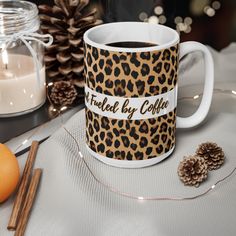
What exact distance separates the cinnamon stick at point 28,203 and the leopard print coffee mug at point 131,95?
0.08 metres

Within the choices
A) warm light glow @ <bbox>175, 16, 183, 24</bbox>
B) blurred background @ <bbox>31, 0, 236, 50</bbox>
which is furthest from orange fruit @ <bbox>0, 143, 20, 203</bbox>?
warm light glow @ <bbox>175, 16, 183, 24</bbox>

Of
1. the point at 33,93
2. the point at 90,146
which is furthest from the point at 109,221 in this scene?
the point at 33,93

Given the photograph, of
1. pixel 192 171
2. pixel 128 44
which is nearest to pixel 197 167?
pixel 192 171

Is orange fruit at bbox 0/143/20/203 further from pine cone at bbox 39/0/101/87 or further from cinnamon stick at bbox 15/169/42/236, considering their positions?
pine cone at bbox 39/0/101/87

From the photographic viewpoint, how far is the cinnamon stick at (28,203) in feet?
1.68

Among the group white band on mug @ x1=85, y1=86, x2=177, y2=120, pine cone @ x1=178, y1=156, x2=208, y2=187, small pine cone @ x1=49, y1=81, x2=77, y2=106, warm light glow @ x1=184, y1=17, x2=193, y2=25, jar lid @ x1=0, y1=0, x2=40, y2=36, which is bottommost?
small pine cone @ x1=49, y1=81, x2=77, y2=106

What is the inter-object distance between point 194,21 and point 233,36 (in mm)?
87

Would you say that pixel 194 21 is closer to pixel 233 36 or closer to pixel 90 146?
pixel 233 36

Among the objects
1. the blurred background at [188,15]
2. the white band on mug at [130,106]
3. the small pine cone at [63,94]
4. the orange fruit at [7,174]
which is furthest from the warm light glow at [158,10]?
the orange fruit at [7,174]

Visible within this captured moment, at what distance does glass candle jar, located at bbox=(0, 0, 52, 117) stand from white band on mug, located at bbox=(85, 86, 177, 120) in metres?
0.16

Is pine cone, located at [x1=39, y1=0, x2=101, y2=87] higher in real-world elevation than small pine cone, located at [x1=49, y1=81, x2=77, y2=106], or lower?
higher

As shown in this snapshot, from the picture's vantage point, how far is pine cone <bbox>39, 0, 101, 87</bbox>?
0.82m

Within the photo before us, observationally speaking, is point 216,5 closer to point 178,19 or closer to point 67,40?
point 178,19

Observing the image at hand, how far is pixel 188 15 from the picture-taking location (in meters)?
1.00
